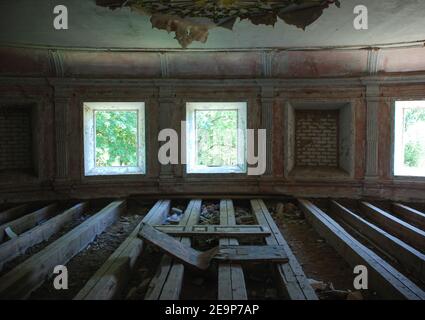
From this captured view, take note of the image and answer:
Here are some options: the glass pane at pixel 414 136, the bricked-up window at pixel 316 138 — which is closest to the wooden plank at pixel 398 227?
the bricked-up window at pixel 316 138

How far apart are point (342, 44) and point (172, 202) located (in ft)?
11.9

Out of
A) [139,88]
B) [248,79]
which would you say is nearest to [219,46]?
[248,79]

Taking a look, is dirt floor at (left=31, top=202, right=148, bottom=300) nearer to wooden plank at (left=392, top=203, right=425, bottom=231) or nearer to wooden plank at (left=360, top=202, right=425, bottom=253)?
wooden plank at (left=360, top=202, right=425, bottom=253)

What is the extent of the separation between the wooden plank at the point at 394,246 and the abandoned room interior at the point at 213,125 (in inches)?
2.5

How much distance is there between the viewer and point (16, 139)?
563 cm

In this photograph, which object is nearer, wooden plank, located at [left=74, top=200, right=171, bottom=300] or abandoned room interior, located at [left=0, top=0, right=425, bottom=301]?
wooden plank, located at [left=74, top=200, right=171, bottom=300]

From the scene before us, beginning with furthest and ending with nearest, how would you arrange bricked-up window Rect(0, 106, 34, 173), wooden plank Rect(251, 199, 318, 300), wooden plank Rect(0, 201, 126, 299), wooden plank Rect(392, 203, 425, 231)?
bricked-up window Rect(0, 106, 34, 173) < wooden plank Rect(392, 203, 425, 231) < wooden plank Rect(0, 201, 126, 299) < wooden plank Rect(251, 199, 318, 300)

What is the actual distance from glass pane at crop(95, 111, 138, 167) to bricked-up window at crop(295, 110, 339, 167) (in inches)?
118

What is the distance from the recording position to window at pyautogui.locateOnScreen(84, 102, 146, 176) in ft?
18.7

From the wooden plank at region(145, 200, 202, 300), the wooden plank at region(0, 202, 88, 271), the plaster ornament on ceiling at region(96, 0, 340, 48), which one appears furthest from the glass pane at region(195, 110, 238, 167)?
the wooden plank at region(145, 200, 202, 300)

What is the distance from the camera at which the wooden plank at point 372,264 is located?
2.34 meters

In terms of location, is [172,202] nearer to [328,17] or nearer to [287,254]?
[287,254]

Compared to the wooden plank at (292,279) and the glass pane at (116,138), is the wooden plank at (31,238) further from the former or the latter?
the wooden plank at (292,279)

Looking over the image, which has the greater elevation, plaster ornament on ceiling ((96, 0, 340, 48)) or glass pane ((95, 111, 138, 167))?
plaster ornament on ceiling ((96, 0, 340, 48))
